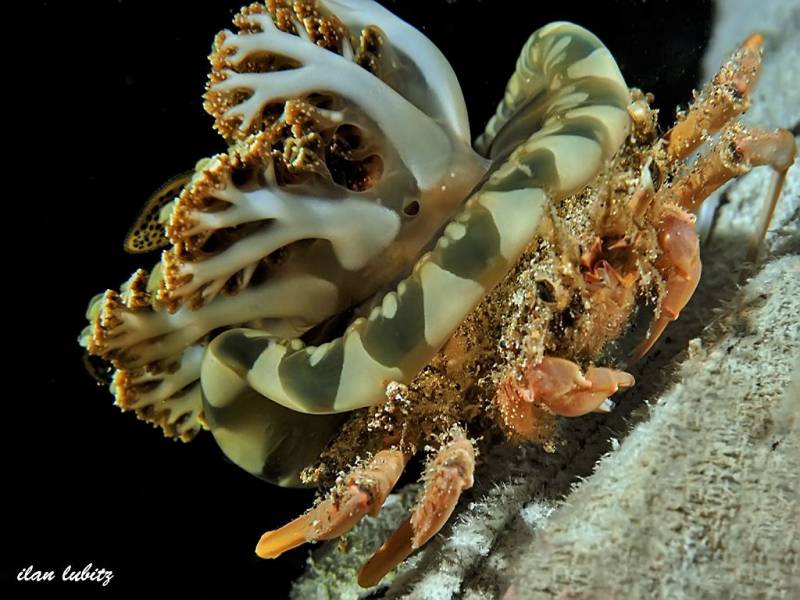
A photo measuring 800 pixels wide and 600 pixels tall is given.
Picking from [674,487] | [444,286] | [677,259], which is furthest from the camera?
[677,259]

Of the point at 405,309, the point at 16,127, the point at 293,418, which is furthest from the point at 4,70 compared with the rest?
the point at 405,309

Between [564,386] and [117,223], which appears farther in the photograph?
[117,223]

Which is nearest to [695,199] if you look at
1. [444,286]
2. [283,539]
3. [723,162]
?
[723,162]

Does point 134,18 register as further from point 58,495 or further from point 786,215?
point 786,215

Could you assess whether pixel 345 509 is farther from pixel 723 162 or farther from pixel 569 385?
pixel 723 162

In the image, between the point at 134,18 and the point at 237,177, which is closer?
the point at 237,177

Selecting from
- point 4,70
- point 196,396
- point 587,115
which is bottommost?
point 196,396
